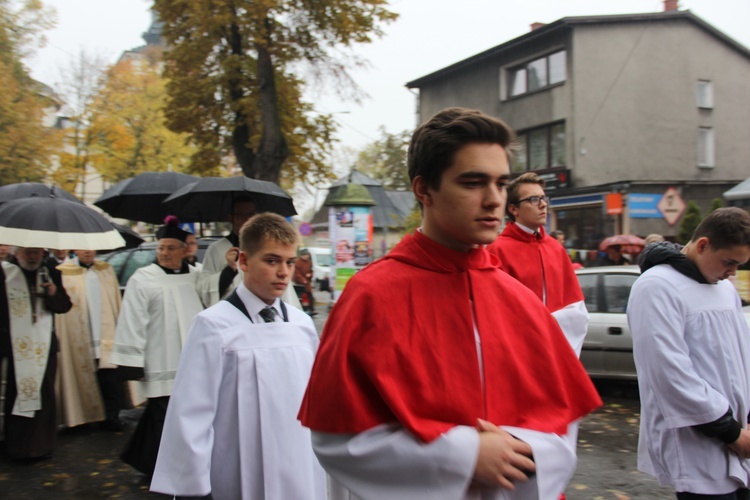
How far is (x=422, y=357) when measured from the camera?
5.75 feet

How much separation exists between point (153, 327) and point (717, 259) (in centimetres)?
406

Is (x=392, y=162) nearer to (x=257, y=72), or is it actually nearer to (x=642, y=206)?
(x=642, y=206)

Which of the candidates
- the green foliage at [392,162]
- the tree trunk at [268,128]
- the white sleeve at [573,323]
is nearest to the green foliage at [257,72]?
the tree trunk at [268,128]

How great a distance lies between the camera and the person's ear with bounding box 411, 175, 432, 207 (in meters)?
1.96

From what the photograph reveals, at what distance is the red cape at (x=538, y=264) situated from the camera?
15.0 ft

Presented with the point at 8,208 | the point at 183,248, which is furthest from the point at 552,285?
the point at 8,208

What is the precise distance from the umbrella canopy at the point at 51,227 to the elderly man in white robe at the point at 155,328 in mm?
629

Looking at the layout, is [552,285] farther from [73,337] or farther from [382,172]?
[382,172]

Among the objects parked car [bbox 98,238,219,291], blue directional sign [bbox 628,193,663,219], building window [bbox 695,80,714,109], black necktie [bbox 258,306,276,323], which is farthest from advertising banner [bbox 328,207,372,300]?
building window [bbox 695,80,714,109]

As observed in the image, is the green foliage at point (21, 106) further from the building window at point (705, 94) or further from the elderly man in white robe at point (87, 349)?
the building window at point (705, 94)

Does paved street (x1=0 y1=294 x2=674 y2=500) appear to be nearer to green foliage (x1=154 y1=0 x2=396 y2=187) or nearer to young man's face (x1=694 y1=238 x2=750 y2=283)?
young man's face (x1=694 y1=238 x2=750 y2=283)

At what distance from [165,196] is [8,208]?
6.10 ft

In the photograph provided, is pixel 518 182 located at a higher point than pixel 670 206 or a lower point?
lower

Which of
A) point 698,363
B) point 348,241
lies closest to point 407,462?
point 698,363
